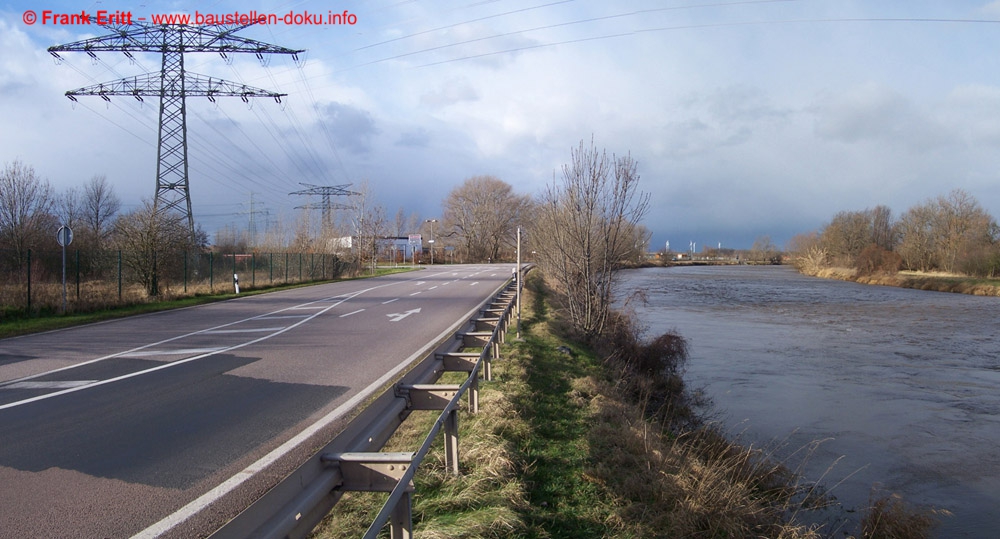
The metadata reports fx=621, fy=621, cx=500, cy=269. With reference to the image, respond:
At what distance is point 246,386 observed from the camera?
805cm

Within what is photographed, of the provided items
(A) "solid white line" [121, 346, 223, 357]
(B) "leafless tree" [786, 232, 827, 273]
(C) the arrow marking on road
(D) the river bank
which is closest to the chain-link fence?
(A) "solid white line" [121, 346, 223, 357]

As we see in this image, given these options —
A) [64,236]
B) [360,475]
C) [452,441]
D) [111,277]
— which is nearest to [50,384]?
[452,441]

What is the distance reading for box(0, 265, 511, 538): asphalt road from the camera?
424 centimetres

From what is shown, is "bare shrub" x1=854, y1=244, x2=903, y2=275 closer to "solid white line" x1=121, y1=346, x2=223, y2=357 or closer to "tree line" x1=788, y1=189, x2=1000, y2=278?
"tree line" x1=788, y1=189, x2=1000, y2=278

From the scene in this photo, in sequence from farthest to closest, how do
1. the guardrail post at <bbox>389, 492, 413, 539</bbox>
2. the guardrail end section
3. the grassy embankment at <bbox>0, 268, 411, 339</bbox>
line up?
the grassy embankment at <bbox>0, 268, 411, 339</bbox> < the guardrail end section < the guardrail post at <bbox>389, 492, 413, 539</bbox>

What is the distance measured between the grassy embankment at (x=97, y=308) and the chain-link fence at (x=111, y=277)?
0.15ft

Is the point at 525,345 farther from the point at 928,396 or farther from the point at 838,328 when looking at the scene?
the point at 838,328

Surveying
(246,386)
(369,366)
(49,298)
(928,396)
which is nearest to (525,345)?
(369,366)

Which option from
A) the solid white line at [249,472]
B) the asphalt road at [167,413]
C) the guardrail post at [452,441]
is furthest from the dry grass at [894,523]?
the asphalt road at [167,413]

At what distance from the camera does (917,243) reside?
66125 mm

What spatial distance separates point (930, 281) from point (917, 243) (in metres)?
17.1

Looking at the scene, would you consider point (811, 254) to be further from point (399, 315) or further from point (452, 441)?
point (452, 441)

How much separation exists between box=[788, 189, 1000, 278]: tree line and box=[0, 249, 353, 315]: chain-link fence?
59.0m

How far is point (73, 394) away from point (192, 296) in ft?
54.1
